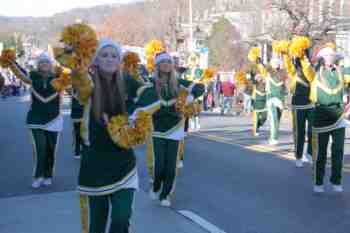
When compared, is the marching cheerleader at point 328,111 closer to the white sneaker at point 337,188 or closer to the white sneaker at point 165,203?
the white sneaker at point 337,188

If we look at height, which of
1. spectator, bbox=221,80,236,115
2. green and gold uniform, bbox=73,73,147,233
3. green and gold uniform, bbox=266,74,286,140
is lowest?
spectator, bbox=221,80,236,115

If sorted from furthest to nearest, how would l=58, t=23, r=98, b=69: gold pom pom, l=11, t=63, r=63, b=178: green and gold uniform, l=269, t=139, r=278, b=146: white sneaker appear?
l=269, t=139, r=278, b=146: white sneaker, l=11, t=63, r=63, b=178: green and gold uniform, l=58, t=23, r=98, b=69: gold pom pom

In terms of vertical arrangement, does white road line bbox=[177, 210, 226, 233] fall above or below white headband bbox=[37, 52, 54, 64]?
below

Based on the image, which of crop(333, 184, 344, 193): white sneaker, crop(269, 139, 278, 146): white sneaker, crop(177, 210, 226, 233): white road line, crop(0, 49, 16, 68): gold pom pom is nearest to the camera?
crop(177, 210, 226, 233): white road line

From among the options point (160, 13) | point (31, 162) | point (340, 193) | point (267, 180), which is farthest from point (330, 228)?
point (160, 13)

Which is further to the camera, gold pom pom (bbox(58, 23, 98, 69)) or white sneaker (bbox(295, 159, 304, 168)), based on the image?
white sneaker (bbox(295, 159, 304, 168))

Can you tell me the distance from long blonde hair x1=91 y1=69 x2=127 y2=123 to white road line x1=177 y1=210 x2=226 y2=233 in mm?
2369

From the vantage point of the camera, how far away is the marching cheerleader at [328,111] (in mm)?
7684

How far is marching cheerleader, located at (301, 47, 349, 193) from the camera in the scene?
303 inches

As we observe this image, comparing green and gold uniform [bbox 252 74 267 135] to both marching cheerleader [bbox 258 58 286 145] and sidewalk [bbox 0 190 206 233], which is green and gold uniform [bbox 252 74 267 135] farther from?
sidewalk [bbox 0 190 206 233]

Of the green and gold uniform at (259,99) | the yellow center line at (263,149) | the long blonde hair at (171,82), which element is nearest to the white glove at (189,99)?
the long blonde hair at (171,82)

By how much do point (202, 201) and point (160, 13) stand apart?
45.1 m

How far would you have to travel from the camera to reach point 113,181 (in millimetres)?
4285

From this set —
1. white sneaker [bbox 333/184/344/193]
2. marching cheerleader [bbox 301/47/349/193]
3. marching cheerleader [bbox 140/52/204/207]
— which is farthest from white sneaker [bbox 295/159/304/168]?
marching cheerleader [bbox 140/52/204/207]
